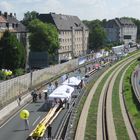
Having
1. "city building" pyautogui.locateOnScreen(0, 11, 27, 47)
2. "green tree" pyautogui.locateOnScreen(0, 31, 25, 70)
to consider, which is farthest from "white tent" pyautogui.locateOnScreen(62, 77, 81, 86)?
"city building" pyautogui.locateOnScreen(0, 11, 27, 47)

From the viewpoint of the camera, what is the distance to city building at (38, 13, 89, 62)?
143 metres

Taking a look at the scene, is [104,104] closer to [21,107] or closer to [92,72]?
[21,107]

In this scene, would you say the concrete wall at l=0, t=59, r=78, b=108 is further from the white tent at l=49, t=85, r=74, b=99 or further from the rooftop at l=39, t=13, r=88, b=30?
the rooftop at l=39, t=13, r=88, b=30

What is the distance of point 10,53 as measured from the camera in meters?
87.3

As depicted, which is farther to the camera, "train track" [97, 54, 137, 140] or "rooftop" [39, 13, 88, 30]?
"rooftop" [39, 13, 88, 30]

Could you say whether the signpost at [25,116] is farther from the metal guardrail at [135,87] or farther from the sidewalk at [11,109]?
the metal guardrail at [135,87]

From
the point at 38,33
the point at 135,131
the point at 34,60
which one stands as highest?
the point at 38,33

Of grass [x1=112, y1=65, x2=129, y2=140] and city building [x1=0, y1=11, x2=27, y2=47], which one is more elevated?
city building [x1=0, y1=11, x2=27, y2=47]

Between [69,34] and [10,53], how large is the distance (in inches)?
2684

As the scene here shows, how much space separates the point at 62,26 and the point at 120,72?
35191 mm

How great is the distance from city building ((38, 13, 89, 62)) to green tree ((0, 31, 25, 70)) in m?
46.2

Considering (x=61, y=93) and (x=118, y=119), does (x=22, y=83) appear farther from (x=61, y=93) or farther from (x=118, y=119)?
(x=118, y=119)

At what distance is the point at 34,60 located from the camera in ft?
337

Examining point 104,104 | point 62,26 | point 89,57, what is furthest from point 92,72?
point 104,104
